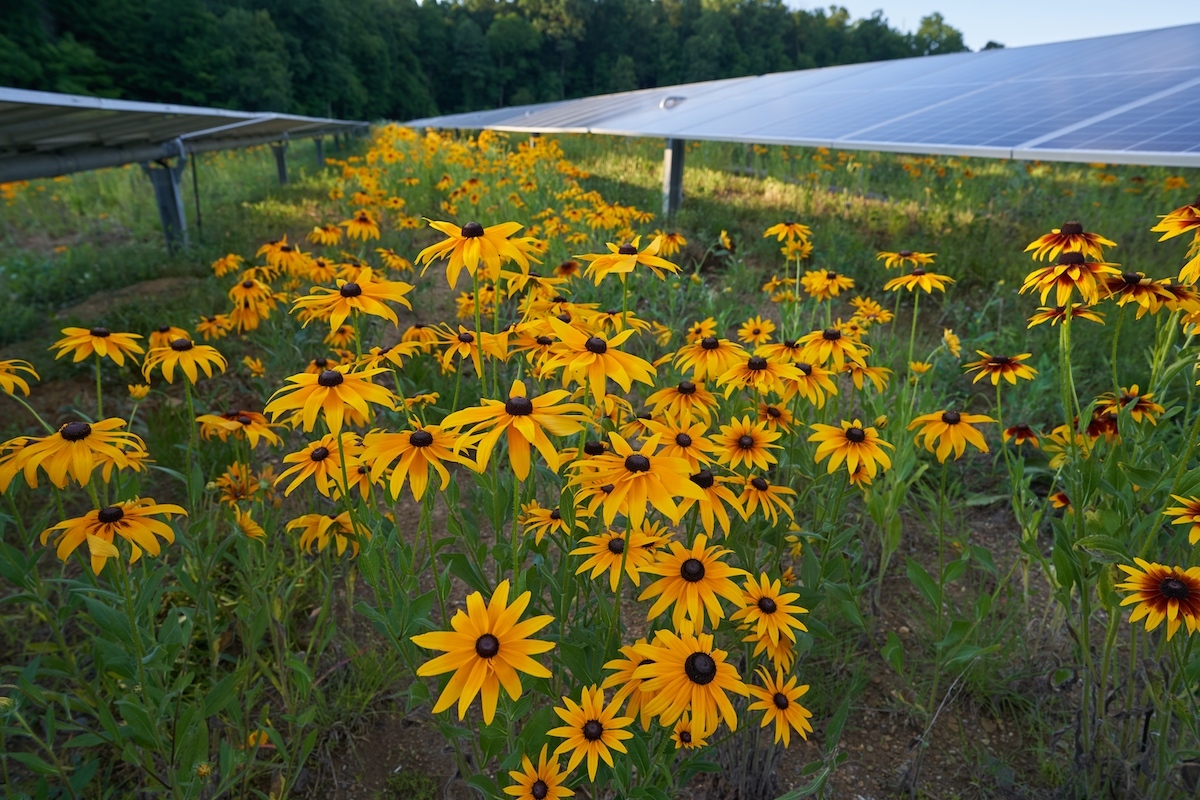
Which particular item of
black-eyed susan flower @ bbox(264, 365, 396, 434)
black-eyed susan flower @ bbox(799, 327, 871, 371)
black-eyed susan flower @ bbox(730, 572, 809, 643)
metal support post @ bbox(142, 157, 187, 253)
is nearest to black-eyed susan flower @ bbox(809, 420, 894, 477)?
black-eyed susan flower @ bbox(799, 327, 871, 371)

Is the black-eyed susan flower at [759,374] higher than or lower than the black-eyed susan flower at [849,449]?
higher

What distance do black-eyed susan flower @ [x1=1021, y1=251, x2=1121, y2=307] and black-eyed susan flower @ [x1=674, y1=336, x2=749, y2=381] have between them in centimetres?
70

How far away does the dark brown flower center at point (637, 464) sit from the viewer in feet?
3.45

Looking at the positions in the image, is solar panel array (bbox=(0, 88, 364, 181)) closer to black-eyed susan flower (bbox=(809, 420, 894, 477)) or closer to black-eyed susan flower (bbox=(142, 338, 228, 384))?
black-eyed susan flower (bbox=(142, 338, 228, 384))

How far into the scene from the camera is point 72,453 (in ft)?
4.00

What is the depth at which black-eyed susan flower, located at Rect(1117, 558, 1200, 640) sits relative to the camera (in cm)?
113

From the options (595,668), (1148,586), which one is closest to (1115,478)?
(1148,586)

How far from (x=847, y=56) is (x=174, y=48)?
5421cm

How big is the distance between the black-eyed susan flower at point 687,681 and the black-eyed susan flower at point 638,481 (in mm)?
223

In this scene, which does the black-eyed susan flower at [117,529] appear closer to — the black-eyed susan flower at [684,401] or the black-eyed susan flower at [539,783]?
the black-eyed susan flower at [539,783]

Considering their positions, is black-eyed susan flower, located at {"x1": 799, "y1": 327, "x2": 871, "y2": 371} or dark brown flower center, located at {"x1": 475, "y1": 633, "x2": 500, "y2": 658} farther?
black-eyed susan flower, located at {"x1": 799, "y1": 327, "x2": 871, "y2": 371}

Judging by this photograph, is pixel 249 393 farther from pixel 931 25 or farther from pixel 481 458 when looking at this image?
pixel 931 25

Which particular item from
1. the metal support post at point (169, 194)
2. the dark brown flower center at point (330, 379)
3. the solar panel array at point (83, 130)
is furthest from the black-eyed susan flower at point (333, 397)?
the metal support post at point (169, 194)

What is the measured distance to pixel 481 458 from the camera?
0.96 metres
